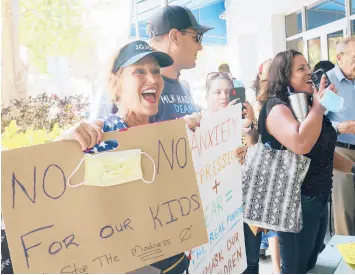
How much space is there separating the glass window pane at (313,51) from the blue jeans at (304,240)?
0.65 meters

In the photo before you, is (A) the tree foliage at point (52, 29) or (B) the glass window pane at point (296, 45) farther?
(B) the glass window pane at point (296, 45)

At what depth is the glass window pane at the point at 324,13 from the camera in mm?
1861

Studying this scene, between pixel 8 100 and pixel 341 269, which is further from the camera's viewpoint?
pixel 341 269

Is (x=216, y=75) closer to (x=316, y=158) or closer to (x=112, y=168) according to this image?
(x=316, y=158)

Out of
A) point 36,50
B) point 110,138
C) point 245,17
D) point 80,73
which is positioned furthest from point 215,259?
point 245,17

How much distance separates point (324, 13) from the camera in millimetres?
1893

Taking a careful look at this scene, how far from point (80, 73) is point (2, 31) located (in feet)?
0.73

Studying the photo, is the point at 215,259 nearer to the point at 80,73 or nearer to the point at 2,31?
the point at 80,73

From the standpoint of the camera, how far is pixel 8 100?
983 mm

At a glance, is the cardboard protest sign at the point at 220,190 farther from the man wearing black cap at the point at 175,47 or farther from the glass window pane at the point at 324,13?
the glass window pane at the point at 324,13

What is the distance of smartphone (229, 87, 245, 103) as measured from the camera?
4.83 ft

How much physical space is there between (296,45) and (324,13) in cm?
27

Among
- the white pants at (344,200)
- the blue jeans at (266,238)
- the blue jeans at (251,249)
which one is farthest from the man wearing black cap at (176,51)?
the white pants at (344,200)

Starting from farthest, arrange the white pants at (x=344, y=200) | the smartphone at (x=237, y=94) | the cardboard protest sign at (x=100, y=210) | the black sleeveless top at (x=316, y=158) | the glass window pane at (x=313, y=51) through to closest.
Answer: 1. the white pants at (x=344, y=200)
2. the glass window pane at (x=313, y=51)
3. the black sleeveless top at (x=316, y=158)
4. the smartphone at (x=237, y=94)
5. the cardboard protest sign at (x=100, y=210)
